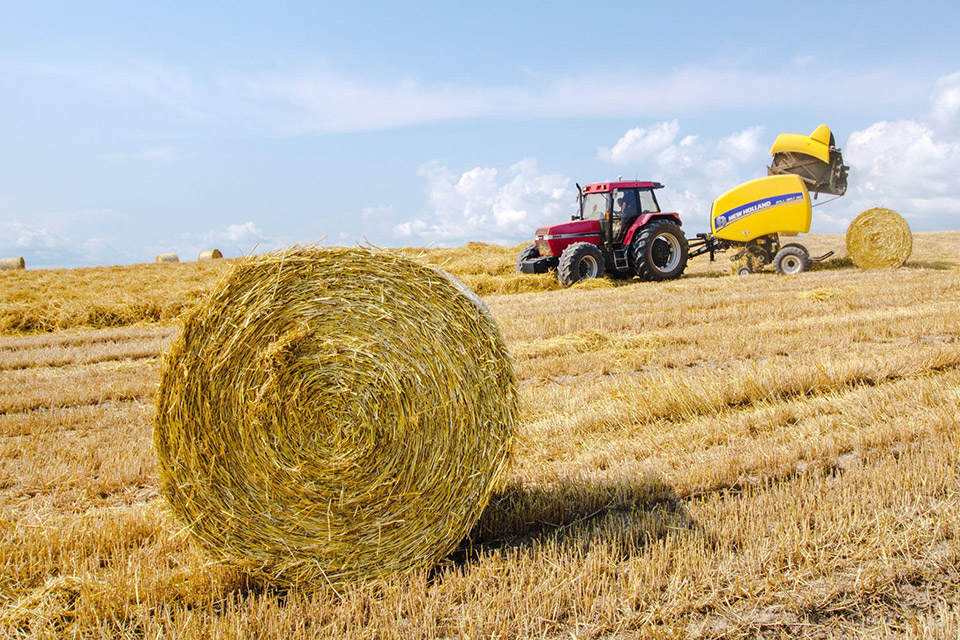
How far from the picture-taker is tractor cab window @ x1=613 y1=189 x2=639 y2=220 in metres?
13.9

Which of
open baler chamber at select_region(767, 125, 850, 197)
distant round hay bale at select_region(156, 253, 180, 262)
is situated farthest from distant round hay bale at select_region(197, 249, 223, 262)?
open baler chamber at select_region(767, 125, 850, 197)

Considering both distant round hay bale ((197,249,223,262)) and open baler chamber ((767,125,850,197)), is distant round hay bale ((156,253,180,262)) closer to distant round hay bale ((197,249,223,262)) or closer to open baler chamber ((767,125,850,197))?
distant round hay bale ((197,249,223,262))

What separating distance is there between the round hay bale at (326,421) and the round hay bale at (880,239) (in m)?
14.7

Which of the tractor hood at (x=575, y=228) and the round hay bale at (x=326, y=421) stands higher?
the tractor hood at (x=575, y=228)

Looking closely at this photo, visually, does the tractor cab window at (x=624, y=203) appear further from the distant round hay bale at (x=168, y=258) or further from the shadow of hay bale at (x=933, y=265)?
the distant round hay bale at (x=168, y=258)

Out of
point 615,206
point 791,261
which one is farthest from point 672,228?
point 791,261

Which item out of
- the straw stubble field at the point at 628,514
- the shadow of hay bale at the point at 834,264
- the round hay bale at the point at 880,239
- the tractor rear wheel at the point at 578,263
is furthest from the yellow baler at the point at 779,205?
the straw stubble field at the point at 628,514

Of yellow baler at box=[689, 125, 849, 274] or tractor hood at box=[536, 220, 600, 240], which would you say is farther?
yellow baler at box=[689, 125, 849, 274]

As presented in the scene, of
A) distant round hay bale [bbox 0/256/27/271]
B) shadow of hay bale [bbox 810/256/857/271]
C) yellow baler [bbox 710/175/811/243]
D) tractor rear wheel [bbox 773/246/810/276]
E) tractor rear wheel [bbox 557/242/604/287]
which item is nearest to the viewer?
tractor rear wheel [bbox 557/242/604/287]

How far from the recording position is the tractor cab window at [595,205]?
13.9 metres

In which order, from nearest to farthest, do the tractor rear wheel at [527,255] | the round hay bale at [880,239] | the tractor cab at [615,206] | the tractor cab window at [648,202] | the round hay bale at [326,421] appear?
the round hay bale at [326,421], the tractor cab at [615,206], the tractor cab window at [648,202], the tractor rear wheel at [527,255], the round hay bale at [880,239]

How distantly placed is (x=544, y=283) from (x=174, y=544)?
1092 cm

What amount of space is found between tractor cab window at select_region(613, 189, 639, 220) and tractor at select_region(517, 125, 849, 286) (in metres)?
0.02

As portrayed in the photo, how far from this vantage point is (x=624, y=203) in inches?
550
